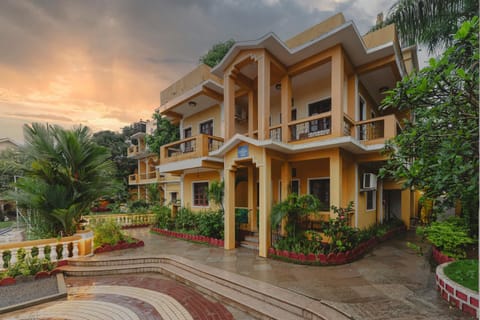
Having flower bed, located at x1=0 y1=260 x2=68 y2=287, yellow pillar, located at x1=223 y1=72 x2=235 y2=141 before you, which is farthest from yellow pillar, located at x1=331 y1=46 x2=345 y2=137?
flower bed, located at x1=0 y1=260 x2=68 y2=287

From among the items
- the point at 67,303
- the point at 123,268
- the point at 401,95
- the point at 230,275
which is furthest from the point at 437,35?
the point at 67,303

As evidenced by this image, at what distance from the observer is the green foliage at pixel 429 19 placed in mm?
8234

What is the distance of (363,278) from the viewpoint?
4.93 metres

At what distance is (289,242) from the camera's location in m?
6.60

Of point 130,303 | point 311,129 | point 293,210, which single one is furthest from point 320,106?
point 130,303

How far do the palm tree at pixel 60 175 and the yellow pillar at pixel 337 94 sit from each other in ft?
24.8

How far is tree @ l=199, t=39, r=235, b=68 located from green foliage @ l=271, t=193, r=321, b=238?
1147cm

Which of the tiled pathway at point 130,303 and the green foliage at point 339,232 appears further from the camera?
the green foliage at point 339,232

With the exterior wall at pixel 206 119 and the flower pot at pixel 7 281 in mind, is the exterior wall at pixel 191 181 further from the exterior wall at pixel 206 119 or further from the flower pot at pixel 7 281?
the flower pot at pixel 7 281

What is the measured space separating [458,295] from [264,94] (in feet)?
19.8

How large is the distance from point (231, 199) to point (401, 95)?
228 inches

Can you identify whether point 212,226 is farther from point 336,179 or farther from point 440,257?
point 440,257

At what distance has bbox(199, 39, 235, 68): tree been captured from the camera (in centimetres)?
1470

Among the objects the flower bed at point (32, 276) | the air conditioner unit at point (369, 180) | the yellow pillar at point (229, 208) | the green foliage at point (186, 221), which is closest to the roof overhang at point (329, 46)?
the air conditioner unit at point (369, 180)
